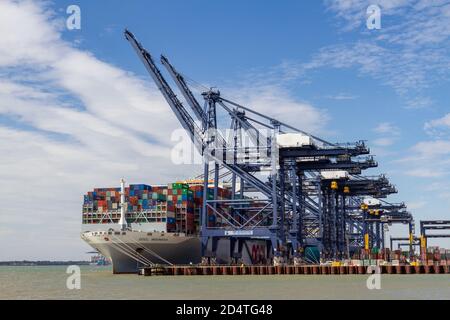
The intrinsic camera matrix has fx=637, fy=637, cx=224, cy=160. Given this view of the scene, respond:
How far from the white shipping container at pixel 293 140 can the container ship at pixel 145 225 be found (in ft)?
48.6

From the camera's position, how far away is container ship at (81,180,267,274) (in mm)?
71875

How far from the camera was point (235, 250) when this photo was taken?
269 ft

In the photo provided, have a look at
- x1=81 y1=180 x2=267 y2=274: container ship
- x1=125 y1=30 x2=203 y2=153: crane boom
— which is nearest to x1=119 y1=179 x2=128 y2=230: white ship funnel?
x1=81 y1=180 x2=267 y2=274: container ship

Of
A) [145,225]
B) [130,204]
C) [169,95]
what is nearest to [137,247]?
[145,225]

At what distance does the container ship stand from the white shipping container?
14805 mm

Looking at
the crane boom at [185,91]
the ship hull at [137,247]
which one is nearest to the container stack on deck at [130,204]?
the ship hull at [137,247]

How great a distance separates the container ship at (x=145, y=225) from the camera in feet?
236

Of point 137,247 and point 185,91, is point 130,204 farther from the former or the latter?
point 185,91

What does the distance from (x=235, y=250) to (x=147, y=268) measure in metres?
18.6

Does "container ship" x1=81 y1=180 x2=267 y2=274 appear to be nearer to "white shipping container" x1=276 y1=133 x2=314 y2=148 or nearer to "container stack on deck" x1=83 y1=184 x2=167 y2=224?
"container stack on deck" x1=83 y1=184 x2=167 y2=224

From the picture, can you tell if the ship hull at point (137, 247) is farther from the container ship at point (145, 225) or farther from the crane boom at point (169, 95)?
the crane boom at point (169, 95)

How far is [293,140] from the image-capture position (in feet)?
238

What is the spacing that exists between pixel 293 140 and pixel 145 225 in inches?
793
